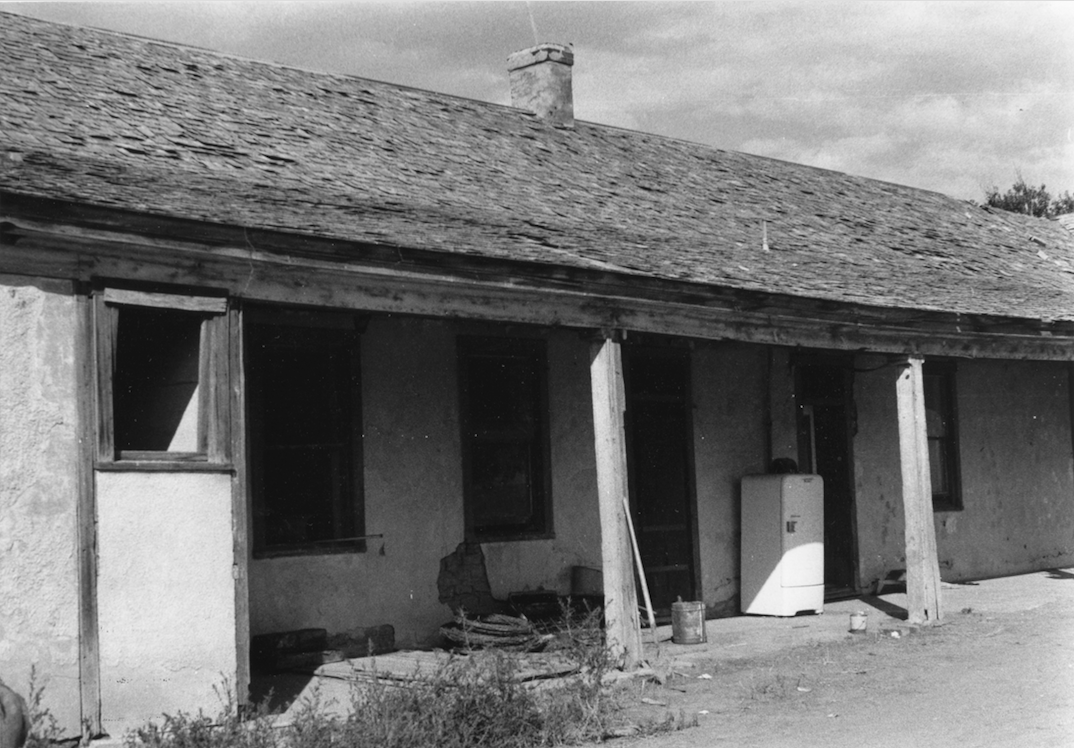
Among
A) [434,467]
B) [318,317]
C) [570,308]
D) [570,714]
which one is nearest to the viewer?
[570,714]

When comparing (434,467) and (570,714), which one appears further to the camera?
(434,467)

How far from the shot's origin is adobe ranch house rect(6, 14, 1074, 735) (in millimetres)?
7773

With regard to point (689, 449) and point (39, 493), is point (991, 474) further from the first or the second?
point (39, 493)

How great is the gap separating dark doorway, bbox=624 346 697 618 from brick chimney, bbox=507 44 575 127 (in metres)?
4.05

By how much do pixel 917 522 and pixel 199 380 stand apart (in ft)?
24.2

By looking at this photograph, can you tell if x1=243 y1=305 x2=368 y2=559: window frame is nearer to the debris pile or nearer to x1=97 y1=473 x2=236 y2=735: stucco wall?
the debris pile

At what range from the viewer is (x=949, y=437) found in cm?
1733

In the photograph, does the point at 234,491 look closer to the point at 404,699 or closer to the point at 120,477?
the point at 120,477

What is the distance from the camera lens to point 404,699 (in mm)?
7426

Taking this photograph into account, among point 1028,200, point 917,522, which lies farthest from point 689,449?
point 1028,200

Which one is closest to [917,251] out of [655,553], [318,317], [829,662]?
[655,553]

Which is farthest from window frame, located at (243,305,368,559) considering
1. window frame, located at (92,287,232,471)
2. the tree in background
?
the tree in background

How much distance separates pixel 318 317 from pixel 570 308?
2207mm

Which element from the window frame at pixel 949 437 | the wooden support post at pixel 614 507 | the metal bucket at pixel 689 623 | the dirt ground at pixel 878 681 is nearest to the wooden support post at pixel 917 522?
the dirt ground at pixel 878 681
